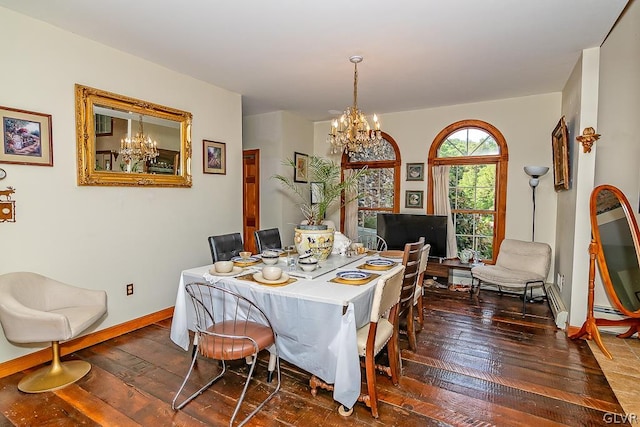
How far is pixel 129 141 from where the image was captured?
3.48 m

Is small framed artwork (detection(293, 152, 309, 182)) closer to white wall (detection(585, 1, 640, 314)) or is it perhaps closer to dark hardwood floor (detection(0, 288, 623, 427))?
dark hardwood floor (detection(0, 288, 623, 427))

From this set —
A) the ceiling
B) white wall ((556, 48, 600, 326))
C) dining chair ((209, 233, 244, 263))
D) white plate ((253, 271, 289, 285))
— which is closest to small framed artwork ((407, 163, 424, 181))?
the ceiling

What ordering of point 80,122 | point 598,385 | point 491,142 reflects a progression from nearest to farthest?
point 598,385, point 80,122, point 491,142

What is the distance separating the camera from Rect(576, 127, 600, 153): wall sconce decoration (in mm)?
3148

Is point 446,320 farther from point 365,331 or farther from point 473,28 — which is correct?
point 473,28

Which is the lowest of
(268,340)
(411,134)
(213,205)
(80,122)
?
(268,340)

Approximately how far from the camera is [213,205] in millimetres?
4453

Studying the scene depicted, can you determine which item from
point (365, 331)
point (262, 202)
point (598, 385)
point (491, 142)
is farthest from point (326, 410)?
point (491, 142)

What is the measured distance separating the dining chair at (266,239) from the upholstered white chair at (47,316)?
4.80ft

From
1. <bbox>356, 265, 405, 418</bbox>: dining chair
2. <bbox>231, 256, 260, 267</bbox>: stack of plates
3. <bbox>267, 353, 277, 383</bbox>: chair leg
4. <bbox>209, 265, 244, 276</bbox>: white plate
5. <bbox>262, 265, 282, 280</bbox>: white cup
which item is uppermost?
<bbox>262, 265, 282, 280</bbox>: white cup

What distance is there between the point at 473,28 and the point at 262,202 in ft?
13.1

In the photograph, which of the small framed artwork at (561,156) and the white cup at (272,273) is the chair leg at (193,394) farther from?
the small framed artwork at (561,156)

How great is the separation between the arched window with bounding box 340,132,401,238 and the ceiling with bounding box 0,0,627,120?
160 centimetres

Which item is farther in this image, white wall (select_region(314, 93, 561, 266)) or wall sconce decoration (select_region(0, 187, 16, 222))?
white wall (select_region(314, 93, 561, 266))
